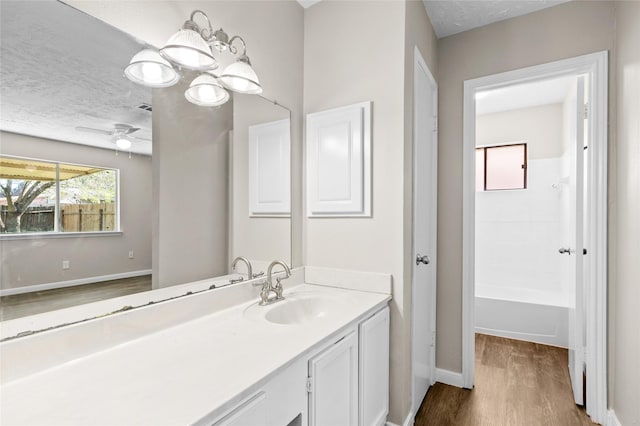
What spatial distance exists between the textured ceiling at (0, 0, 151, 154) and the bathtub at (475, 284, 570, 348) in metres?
3.36

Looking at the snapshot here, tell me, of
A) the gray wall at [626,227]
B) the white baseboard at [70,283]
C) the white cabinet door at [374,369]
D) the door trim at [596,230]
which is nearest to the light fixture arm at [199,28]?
the white baseboard at [70,283]

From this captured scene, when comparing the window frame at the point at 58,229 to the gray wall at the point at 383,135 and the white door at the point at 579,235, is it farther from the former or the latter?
the white door at the point at 579,235

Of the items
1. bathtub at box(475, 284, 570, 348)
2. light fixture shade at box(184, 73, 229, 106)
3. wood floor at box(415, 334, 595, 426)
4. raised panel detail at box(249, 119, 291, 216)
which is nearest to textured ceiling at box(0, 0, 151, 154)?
light fixture shade at box(184, 73, 229, 106)

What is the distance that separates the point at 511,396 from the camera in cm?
220

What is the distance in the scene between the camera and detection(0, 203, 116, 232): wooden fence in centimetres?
93

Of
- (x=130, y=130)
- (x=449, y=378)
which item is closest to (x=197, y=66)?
(x=130, y=130)

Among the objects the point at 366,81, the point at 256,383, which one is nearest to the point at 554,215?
the point at 366,81

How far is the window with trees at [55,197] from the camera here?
90 centimetres

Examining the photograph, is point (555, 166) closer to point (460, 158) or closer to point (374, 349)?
point (460, 158)

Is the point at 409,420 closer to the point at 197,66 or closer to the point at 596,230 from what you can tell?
the point at 596,230

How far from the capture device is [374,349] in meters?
1.56

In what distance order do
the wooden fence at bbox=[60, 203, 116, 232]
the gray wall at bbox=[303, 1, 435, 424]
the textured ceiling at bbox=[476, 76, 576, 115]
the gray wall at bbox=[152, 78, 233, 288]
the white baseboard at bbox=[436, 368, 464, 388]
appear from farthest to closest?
the textured ceiling at bbox=[476, 76, 576, 115]
the white baseboard at bbox=[436, 368, 464, 388]
the gray wall at bbox=[303, 1, 435, 424]
the gray wall at bbox=[152, 78, 233, 288]
the wooden fence at bbox=[60, 203, 116, 232]

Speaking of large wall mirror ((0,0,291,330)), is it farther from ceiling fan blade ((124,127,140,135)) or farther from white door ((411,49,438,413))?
white door ((411,49,438,413))

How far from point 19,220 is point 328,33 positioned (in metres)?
1.82
